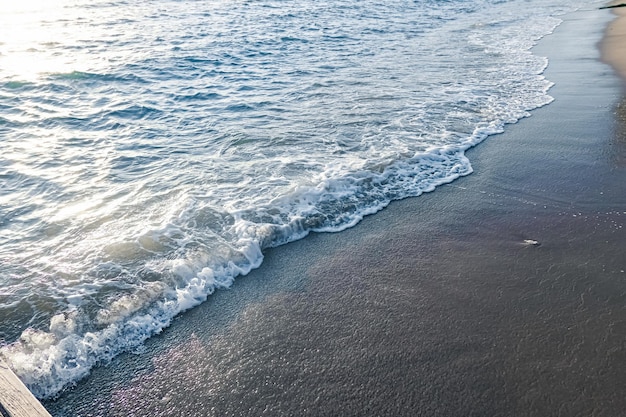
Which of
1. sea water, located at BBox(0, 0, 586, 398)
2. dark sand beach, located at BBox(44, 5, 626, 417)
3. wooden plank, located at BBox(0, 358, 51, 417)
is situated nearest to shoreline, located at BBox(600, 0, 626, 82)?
sea water, located at BBox(0, 0, 586, 398)

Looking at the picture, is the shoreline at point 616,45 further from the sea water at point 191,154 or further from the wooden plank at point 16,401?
the wooden plank at point 16,401

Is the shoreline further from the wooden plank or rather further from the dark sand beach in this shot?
the wooden plank

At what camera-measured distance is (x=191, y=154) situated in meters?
7.03

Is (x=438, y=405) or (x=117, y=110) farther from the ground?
(x=117, y=110)

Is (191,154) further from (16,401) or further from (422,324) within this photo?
(16,401)

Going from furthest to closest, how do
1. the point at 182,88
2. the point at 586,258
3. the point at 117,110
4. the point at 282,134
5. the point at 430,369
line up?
1. the point at 182,88
2. the point at 117,110
3. the point at 282,134
4. the point at 586,258
5. the point at 430,369

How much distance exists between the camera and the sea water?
12.8ft

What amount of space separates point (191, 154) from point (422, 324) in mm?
4831

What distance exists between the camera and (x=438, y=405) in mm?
2832

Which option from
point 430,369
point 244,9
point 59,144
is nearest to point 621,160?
point 430,369

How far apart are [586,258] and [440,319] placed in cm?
164

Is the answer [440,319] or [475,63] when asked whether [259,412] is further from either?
[475,63]

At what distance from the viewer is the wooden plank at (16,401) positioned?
2.20m

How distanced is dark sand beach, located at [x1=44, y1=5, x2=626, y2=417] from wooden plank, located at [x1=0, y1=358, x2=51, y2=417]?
0.65 metres
